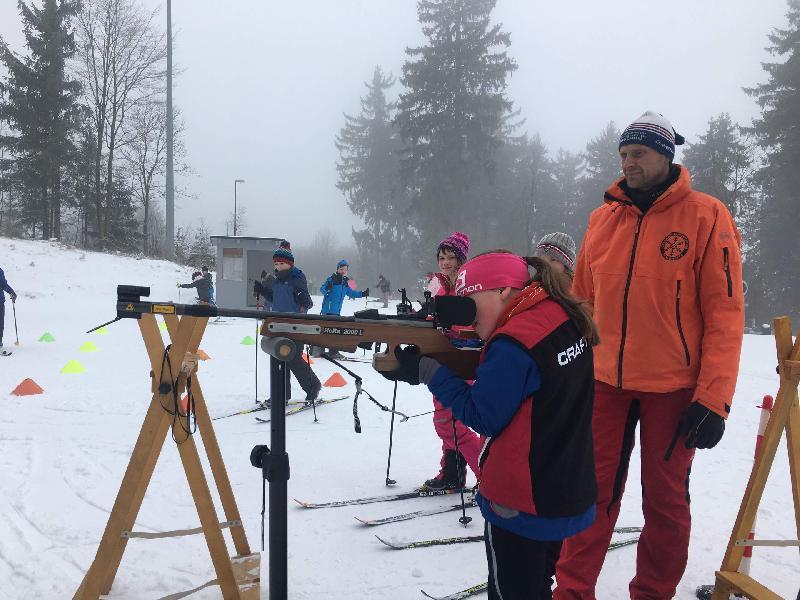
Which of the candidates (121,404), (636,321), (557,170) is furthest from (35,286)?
(557,170)

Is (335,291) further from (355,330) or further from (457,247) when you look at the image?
(355,330)

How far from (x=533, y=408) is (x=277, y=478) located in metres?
1.26

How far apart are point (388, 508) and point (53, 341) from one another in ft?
35.2

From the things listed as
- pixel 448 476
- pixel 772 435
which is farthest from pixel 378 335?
pixel 448 476

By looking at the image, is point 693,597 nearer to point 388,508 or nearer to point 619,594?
point 619,594

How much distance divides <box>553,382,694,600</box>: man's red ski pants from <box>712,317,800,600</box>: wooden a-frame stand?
0.77 feet

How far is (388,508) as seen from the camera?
404cm

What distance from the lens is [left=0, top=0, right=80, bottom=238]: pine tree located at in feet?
92.1

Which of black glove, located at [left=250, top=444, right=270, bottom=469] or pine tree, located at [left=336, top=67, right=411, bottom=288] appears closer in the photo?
black glove, located at [left=250, top=444, right=270, bottom=469]

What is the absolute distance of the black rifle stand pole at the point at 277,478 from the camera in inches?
96.5

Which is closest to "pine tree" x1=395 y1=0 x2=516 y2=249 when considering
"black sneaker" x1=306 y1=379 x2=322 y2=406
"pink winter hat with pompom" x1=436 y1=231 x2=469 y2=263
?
"black sneaker" x1=306 y1=379 x2=322 y2=406

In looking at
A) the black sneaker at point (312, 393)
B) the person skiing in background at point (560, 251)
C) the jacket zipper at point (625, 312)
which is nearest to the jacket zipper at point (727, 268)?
the jacket zipper at point (625, 312)

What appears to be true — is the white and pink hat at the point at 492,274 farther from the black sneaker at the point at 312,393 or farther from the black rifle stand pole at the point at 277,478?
the black sneaker at the point at 312,393

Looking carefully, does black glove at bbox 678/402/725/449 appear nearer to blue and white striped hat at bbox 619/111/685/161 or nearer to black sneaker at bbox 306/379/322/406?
blue and white striped hat at bbox 619/111/685/161
